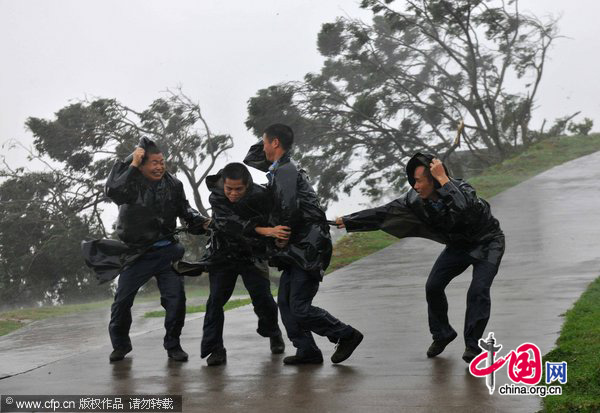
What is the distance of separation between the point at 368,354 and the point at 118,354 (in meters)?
2.16

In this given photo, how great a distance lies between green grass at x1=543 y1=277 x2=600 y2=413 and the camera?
545 cm

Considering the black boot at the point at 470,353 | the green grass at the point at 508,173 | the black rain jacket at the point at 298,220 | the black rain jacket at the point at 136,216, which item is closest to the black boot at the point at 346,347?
the black rain jacket at the point at 298,220

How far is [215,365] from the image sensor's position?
757cm

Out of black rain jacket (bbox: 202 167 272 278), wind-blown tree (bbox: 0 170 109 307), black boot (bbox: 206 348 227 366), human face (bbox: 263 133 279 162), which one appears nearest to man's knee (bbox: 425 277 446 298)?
black rain jacket (bbox: 202 167 272 278)

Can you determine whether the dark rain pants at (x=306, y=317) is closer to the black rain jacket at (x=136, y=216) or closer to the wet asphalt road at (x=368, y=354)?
the wet asphalt road at (x=368, y=354)

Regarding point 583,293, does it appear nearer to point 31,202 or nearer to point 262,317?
point 262,317

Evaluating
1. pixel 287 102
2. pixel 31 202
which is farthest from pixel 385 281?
pixel 31 202

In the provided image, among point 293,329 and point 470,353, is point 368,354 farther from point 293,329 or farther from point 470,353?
point 470,353

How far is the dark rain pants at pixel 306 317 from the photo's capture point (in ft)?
23.5

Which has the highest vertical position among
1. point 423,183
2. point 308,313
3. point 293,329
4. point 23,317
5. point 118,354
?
point 423,183

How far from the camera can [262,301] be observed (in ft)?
26.2

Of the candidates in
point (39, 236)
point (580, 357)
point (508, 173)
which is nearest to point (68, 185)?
point (39, 236)

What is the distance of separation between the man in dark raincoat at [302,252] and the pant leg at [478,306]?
855 mm

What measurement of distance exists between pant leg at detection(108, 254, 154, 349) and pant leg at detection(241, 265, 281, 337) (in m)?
0.88
